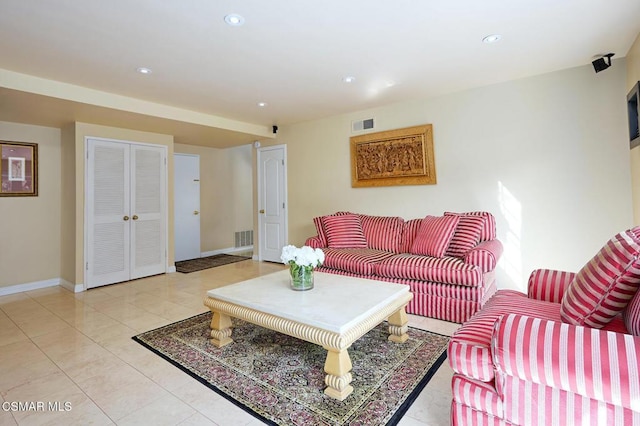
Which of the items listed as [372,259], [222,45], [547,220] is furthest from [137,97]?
[547,220]

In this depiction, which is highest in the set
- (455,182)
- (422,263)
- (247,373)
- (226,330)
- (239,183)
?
(239,183)

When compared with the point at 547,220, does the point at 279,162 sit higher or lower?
higher

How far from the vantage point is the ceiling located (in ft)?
6.93

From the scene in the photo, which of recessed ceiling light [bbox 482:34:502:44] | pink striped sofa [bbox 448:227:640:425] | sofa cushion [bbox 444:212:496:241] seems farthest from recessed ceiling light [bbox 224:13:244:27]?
sofa cushion [bbox 444:212:496:241]

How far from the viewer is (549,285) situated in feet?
6.72

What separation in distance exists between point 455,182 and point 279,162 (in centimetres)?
296

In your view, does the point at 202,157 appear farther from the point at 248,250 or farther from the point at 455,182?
the point at 455,182

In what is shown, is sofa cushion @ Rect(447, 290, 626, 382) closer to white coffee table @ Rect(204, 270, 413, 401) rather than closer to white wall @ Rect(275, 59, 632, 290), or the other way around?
white coffee table @ Rect(204, 270, 413, 401)

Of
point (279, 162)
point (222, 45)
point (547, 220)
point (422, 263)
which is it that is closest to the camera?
point (222, 45)

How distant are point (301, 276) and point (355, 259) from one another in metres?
1.24

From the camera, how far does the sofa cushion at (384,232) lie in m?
3.87

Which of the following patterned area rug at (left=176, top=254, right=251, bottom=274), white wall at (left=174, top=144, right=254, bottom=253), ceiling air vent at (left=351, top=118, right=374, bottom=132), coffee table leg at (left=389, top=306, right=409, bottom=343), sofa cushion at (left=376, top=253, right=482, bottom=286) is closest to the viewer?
coffee table leg at (left=389, top=306, right=409, bottom=343)

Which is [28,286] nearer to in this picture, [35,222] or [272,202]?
[35,222]

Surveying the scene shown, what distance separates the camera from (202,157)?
21.1 feet
